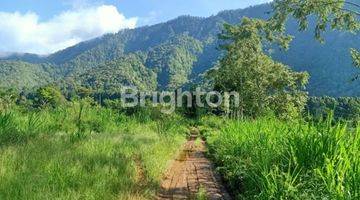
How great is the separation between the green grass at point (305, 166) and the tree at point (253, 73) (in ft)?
110

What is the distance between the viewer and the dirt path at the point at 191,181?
912 cm

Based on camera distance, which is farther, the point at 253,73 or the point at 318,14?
the point at 253,73

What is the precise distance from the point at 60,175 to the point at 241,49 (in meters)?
36.7

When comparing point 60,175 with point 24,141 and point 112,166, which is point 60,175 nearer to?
point 112,166

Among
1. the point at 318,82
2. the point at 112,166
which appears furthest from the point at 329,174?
the point at 318,82

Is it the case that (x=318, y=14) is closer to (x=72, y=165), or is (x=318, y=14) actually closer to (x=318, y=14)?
(x=318, y=14)

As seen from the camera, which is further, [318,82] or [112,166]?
[318,82]

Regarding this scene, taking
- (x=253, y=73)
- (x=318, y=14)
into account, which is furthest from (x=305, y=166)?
(x=253, y=73)

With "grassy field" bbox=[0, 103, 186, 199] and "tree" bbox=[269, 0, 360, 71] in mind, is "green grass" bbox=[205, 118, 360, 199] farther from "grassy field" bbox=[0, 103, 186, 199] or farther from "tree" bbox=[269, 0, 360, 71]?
"tree" bbox=[269, 0, 360, 71]

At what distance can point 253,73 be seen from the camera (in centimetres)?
4325

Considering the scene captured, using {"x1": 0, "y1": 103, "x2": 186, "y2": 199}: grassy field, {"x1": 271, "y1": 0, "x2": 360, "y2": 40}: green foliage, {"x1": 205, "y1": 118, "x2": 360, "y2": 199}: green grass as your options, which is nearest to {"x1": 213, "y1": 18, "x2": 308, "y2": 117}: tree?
{"x1": 271, "y1": 0, "x2": 360, "y2": 40}: green foliage

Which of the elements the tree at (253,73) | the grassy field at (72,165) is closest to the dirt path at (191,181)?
the grassy field at (72,165)

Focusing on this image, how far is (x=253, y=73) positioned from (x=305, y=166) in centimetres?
3651

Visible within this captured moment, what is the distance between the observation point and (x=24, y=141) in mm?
12781
